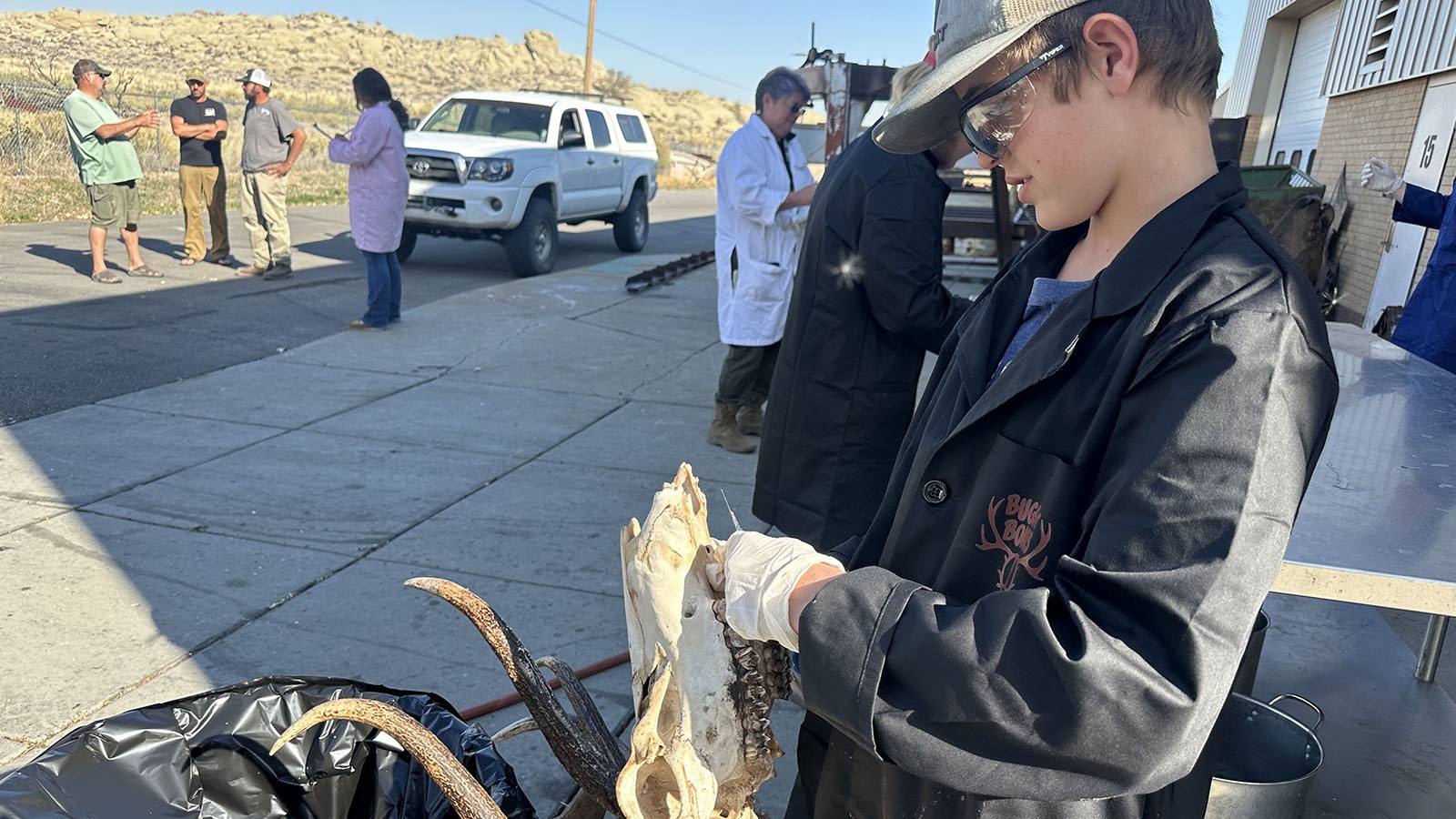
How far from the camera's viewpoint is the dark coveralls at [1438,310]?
4.11m

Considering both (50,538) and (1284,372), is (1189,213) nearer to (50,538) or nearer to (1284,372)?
(1284,372)

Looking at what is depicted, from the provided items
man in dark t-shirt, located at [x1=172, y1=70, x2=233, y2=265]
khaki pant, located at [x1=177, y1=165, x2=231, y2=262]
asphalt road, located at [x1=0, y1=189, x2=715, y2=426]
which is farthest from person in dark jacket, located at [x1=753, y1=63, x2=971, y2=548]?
khaki pant, located at [x1=177, y1=165, x2=231, y2=262]

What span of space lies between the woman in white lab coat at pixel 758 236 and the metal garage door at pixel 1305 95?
8278 millimetres

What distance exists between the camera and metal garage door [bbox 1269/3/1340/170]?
11.3m

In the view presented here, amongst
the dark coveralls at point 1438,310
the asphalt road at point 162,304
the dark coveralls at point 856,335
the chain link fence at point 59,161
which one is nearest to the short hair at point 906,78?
the dark coveralls at point 856,335

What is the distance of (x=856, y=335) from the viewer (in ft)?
10.9

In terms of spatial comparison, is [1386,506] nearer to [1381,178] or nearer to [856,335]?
[856,335]

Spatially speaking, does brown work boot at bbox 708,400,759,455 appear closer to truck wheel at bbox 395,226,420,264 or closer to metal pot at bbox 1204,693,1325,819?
metal pot at bbox 1204,693,1325,819

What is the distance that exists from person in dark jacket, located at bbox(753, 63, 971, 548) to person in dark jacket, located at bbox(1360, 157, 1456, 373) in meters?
2.32

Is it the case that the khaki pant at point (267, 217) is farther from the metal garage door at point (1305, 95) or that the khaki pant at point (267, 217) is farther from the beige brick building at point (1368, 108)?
the metal garage door at point (1305, 95)

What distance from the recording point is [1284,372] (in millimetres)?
952

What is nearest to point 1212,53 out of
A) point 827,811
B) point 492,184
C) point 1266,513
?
point 1266,513

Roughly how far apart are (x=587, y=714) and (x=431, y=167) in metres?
10.3

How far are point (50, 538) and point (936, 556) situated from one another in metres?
3.99
